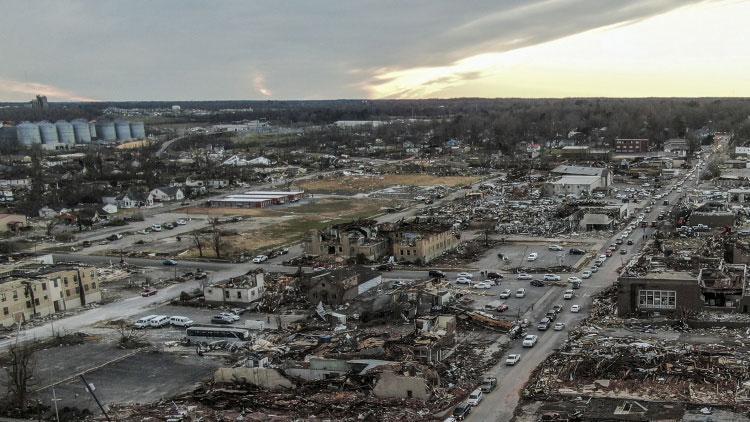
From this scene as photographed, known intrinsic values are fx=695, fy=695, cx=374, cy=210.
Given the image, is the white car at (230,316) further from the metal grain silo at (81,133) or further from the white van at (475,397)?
the metal grain silo at (81,133)

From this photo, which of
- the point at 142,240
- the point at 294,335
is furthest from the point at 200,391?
the point at 142,240

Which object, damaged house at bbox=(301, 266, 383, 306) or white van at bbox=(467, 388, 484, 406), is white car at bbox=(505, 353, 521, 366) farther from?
damaged house at bbox=(301, 266, 383, 306)

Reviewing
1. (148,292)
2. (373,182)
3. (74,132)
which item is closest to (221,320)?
(148,292)

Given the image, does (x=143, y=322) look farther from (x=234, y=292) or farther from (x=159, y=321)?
(x=234, y=292)

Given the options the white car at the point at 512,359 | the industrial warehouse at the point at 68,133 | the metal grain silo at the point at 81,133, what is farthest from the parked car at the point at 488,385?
the metal grain silo at the point at 81,133

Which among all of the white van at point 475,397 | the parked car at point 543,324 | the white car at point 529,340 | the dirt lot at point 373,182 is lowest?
the dirt lot at point 373,182

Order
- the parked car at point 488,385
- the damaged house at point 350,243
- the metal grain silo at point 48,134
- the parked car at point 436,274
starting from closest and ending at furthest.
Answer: the parked car at point 488,385 < the parked car at point 436,274 < the damaged house at point 350,243 < the metal grain silo at point 48,134

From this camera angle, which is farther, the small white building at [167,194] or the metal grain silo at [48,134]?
the metal grain silo at [48,134]

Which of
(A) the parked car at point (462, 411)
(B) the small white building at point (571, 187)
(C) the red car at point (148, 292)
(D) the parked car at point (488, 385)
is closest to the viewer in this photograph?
(A) the parked car at point (462, 411)
